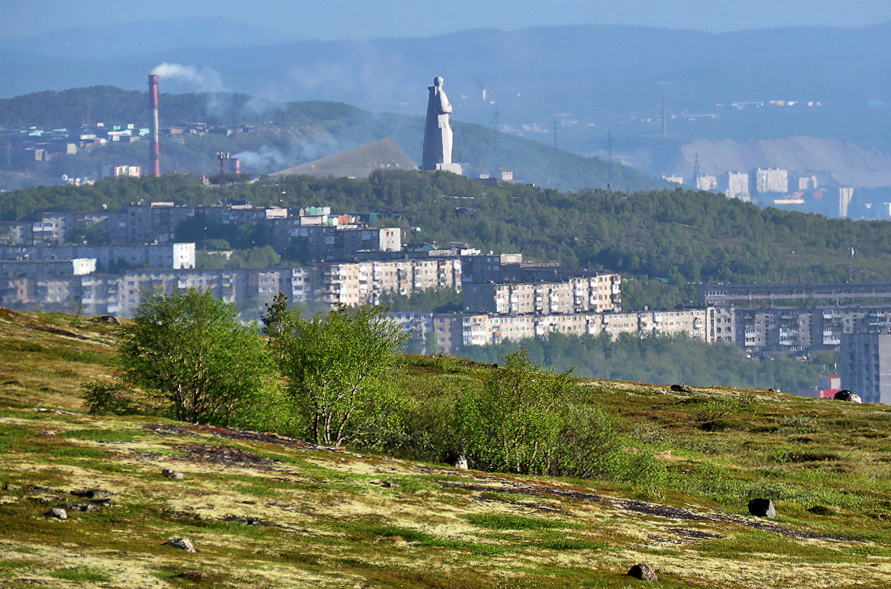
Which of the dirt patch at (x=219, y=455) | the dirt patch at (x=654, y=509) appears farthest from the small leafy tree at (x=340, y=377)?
the dirt patch at (x=654, y=509)

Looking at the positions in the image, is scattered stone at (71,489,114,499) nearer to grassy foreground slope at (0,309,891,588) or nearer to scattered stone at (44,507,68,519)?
grassy foreground slope at (0,309,891,588)

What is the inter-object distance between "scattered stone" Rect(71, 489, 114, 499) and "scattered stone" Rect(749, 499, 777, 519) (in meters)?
22.5

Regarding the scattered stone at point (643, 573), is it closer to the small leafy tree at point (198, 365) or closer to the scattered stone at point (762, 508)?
the scattered stone at point (762, 508)

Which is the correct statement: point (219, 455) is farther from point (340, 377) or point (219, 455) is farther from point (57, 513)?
point (57, 513)

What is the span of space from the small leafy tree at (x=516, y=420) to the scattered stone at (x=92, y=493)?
20338 millimetres

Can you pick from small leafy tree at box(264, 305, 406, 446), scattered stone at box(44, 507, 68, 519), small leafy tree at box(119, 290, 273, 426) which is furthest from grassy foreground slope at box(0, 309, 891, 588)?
small leafy tree at box(264, 305, 406, 446)

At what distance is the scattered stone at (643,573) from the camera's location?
33.4m

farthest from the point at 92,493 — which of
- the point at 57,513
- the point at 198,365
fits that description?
the point at 198,365

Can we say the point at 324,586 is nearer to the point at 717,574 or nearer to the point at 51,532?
the point at 51,532

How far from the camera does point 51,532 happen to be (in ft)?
102

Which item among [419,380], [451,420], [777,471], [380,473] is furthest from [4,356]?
[777,471]

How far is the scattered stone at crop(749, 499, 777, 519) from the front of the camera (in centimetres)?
4738

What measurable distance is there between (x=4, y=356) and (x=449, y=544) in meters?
41.3

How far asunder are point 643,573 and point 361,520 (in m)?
7.84
